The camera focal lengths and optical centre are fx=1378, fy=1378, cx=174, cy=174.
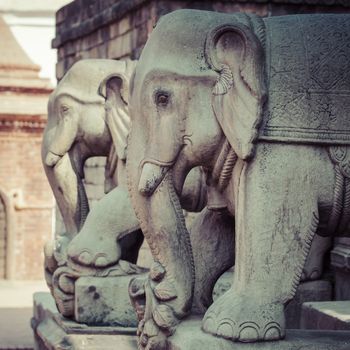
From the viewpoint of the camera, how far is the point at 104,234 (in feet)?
24.2

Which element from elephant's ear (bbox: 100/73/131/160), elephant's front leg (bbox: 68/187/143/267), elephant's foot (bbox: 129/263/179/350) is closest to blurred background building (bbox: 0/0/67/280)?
elephant's ear (bbox: 100/73/131/160)

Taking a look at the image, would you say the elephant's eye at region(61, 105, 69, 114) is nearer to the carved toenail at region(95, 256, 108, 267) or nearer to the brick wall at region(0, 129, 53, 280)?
the carved toenail at region(95, 256, 108, 267)

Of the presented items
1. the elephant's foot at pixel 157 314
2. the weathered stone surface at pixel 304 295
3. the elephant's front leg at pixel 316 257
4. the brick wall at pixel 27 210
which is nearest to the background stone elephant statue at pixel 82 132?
the weathered stone surface at pixel 304 295

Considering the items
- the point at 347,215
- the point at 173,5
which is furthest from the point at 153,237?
the point at 173,5

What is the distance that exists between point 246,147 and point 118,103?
2.64 metres

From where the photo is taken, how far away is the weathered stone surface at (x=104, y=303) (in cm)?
726

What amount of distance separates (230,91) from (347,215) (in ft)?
2.17

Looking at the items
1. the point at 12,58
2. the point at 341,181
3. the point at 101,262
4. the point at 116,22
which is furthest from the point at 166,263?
the point at 12,58

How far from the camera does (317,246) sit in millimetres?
8297

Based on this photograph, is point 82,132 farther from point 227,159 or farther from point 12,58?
point 12,58

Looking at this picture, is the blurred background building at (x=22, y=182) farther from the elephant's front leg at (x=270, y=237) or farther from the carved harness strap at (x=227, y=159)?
the elephant's front leg at (x=270, y=237)

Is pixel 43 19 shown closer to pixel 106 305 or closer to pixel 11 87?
pixel 11 87

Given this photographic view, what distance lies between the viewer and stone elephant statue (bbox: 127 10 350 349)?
17.1ft

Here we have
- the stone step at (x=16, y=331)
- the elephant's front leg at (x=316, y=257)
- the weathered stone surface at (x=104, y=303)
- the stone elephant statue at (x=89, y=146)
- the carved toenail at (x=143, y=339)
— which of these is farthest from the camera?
the stone step at (x=16, y=331)
